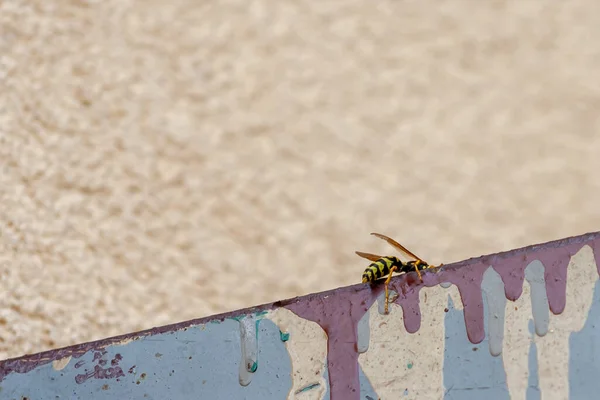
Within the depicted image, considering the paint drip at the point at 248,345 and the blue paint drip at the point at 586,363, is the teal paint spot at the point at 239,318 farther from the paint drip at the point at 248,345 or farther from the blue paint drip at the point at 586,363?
the blue paint drip at the point at 586,363

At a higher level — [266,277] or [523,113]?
[523,113]

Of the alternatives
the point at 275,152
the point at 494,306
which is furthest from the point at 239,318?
the point at 275,152

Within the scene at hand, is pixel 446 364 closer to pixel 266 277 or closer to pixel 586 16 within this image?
pixel 266 277

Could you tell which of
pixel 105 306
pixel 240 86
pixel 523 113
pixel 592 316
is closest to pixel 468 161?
pixel 523 113

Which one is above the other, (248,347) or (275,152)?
(275,152)

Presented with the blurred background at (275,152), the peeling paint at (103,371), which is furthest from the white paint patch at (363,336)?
the blurred background at (275,152)

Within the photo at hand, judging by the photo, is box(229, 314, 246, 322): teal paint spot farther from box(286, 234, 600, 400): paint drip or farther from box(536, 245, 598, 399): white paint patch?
box(536, 245, 598, 399): white paint patch

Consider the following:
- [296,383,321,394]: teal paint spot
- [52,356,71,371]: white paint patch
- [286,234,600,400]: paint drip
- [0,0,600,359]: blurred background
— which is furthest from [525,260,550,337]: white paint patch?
[0,0,600,359]: blurred background

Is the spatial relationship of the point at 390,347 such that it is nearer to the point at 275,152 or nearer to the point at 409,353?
the point at 409,353
